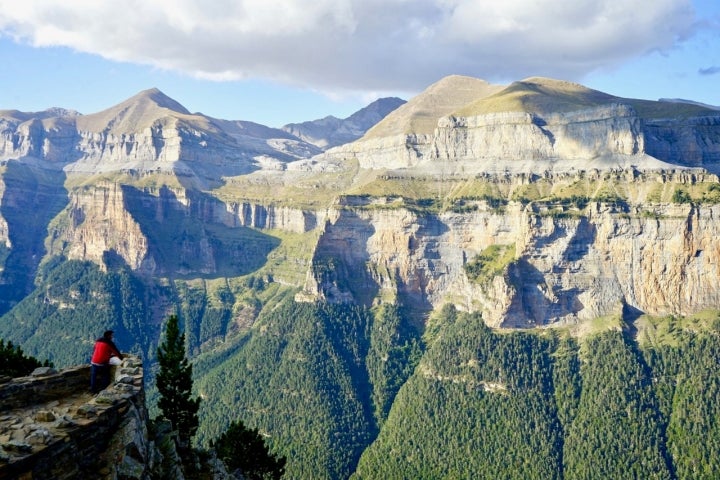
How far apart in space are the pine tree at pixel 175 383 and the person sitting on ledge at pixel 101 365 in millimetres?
23154

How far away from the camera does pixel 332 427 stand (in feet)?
628

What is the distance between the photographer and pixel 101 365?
1404 inches

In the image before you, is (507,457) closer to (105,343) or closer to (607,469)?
(607,469)

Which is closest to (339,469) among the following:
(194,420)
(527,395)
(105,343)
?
(527,395)

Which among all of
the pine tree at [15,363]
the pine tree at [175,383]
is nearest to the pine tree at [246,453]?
the pine tree at [175,383]

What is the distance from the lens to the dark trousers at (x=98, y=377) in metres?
35.4

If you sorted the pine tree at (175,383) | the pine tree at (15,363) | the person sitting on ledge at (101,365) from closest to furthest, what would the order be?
the person sitting on ledge at (101,365), the pine tree at (15,363), the pine tree at (175,383)

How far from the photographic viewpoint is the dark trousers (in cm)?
3541

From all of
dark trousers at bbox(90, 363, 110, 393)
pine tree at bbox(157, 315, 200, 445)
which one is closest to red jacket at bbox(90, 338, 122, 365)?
dark trousers at bbox(90, 363, 110, 393)

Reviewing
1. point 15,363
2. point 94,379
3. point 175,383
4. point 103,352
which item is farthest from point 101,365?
point 15,363

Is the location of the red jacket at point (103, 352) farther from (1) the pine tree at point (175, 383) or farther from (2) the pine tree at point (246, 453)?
(2) the pine tree at point (246, 453)

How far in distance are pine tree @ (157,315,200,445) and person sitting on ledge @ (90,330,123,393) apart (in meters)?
23.2

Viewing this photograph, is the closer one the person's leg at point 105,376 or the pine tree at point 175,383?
the person's leg at point 105,376

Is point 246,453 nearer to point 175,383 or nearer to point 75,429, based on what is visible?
point 175,383
